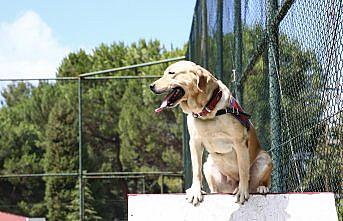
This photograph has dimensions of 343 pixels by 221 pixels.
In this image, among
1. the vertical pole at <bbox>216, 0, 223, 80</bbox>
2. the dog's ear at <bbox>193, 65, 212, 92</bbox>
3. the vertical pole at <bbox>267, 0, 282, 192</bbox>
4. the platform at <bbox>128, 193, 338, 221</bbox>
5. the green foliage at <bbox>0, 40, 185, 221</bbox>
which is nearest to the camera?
the platform at <bbox>128, 193, 338, 221</bbox>

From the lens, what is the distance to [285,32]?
388 centimetres

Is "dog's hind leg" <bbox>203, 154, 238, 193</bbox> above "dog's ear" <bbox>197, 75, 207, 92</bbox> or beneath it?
beneath

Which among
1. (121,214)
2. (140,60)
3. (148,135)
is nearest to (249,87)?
(121,214)

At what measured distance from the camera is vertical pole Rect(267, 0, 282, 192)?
4.05 meters

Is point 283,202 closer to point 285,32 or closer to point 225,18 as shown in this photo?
point 285,32

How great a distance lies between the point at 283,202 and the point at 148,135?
57.2ft

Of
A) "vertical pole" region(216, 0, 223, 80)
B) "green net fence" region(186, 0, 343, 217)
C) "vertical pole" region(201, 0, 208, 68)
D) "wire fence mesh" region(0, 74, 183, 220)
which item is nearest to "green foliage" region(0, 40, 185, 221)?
"wire fence mesh" region(0, 74, 183, 220)

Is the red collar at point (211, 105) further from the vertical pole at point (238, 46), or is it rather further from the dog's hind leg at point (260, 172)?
the vertical pole at point (238, 46)

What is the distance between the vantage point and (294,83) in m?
3.67

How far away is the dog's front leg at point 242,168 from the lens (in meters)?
3.30

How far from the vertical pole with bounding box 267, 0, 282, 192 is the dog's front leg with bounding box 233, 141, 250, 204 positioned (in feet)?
2.30

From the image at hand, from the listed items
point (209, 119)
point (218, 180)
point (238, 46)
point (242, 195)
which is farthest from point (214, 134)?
point (238, 46)

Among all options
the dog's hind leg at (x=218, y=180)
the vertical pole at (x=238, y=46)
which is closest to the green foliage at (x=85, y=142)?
the vertical pole at (x=238, y=46)

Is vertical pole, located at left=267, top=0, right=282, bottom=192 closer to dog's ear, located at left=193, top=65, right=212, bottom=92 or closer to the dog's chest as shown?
the dog's chest
